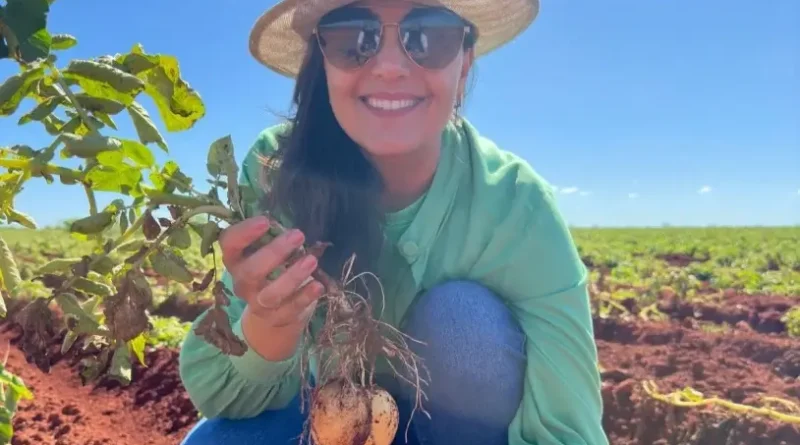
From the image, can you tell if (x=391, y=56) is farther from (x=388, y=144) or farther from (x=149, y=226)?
(x=149, y=226)

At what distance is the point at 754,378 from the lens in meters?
3.57

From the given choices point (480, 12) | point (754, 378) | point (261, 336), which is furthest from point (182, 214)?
point (754, 378)

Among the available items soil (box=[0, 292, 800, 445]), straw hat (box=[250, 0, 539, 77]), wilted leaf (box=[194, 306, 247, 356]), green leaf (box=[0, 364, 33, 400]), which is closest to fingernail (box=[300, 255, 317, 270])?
wilted leaf (box=[194, 306, 247, 356])

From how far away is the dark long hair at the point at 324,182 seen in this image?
188cm

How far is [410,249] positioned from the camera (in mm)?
1953

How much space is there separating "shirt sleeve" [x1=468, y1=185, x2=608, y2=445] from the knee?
7 centimetres

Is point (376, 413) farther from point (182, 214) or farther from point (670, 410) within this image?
point (670, 410)

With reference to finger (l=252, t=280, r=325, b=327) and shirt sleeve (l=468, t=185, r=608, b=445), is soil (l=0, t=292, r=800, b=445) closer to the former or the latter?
shirt sleeve (l=468, t=185, r=608, b=445)

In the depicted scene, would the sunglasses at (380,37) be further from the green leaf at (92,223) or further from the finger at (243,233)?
the green leaf at (92,223)

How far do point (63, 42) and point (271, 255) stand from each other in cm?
50

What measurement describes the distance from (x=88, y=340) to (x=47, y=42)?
62 cm

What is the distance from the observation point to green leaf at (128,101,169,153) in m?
1.33

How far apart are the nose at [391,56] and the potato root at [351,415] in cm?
69

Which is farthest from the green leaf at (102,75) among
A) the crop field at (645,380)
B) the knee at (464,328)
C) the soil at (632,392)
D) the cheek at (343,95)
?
the soil at (632,392)
